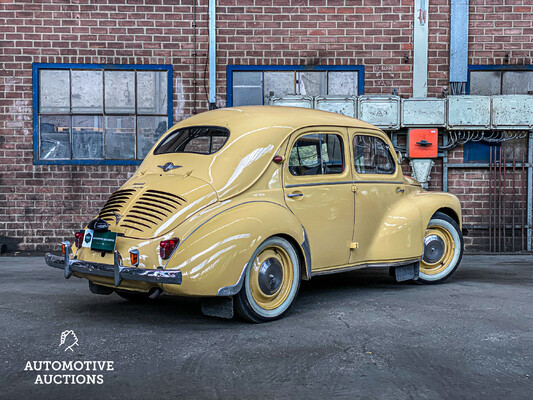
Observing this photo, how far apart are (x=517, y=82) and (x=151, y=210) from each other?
322 inches

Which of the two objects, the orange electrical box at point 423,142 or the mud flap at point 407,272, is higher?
the orange electrical box at point 423,142

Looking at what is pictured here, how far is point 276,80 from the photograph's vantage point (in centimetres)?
1106

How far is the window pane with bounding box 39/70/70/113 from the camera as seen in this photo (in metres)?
10.9

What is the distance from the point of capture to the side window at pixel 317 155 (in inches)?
238

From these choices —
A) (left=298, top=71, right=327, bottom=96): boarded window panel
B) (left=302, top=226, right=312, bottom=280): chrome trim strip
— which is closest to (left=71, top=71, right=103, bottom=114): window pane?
(left=298, top=71, right=327, bottom=96): boarded window panel

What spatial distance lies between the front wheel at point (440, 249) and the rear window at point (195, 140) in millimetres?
2806

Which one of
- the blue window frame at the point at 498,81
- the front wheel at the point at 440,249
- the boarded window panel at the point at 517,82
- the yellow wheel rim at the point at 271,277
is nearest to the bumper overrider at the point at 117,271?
the yellow wheel rim at the point at 271,277

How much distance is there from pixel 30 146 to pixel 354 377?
8.67m

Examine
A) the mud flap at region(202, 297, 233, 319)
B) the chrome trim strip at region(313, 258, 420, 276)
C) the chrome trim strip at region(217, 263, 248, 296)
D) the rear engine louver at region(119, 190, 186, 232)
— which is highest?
the rear engine louver at region(119, 190, 186, 232)

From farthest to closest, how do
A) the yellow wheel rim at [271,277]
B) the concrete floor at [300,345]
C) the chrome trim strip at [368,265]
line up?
the chrome trim strip at [368,265]
the yellow wheel rim at [271,277]
the concrete floor at [300,345]

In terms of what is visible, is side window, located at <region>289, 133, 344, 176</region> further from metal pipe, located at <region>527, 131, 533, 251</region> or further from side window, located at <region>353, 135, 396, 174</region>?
metal pipe, located at <region>527, 131, 533, 251</region>

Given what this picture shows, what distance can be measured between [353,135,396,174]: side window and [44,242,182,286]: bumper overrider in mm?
2578

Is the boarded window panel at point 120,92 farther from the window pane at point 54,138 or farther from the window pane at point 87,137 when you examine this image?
the window pane at point 54,138

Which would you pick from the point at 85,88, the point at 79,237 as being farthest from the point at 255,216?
the point at 85,88
